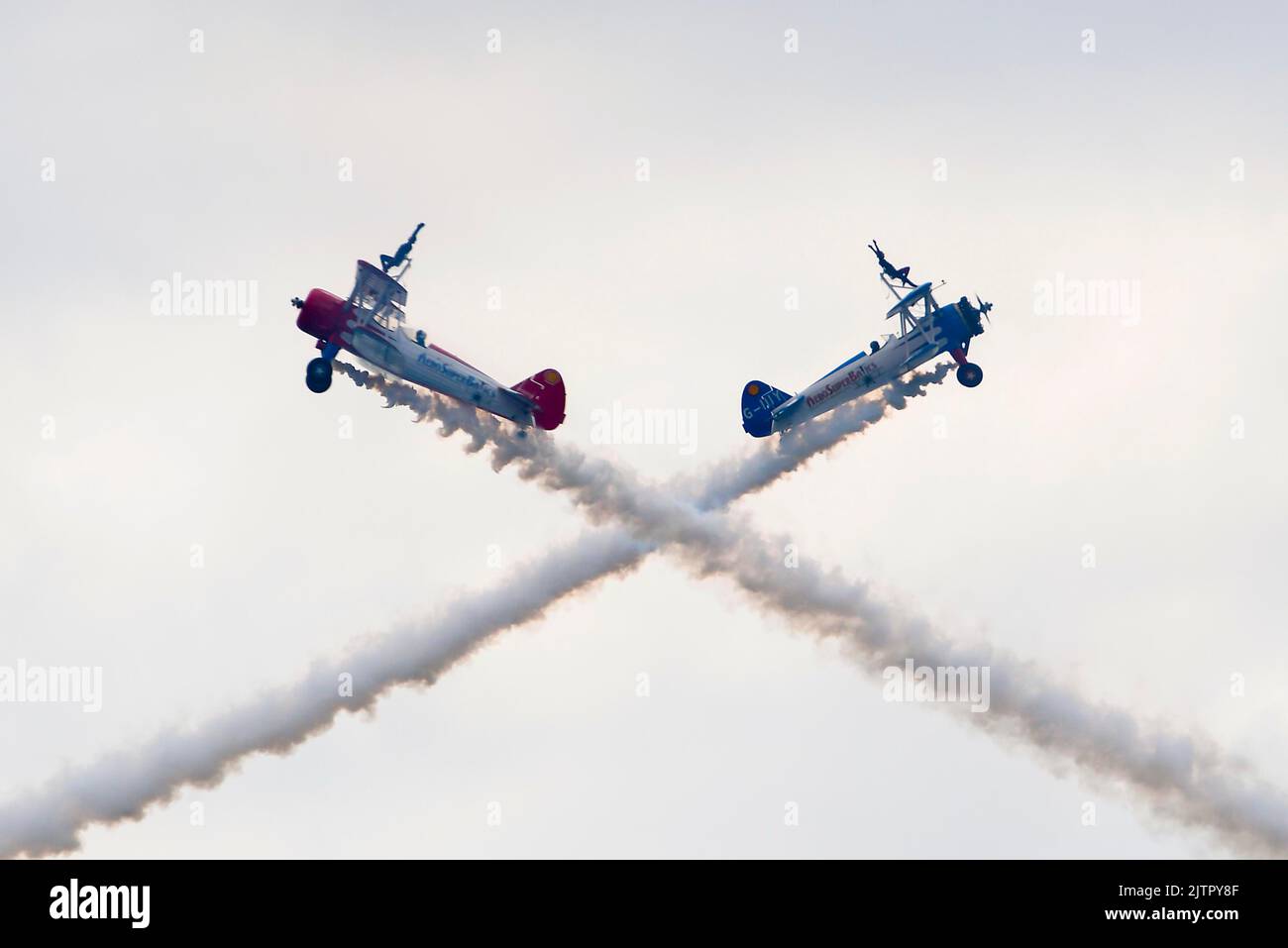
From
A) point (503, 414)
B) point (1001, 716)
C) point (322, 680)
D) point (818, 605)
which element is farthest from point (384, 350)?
point (1001, 716)

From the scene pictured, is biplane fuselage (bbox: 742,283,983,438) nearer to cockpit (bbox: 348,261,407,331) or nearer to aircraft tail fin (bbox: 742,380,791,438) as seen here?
aircraft tail fin (bbox: 742,380,791,438)

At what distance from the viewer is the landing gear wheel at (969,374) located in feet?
318

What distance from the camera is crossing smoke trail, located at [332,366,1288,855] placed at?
310ft

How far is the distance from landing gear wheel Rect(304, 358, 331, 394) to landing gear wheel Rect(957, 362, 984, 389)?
74.1ft

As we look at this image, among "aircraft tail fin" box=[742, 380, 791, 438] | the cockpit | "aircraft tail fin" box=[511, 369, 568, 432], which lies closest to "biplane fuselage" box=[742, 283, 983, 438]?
"aircraft tail fin" box=[742, 380, 791, 438]

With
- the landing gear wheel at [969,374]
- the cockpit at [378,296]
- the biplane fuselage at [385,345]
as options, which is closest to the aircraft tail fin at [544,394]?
the biplane fuselage at [385,345]

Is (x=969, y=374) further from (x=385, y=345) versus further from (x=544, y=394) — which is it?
(x=385, y=345)

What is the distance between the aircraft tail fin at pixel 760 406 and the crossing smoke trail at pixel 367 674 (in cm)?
137

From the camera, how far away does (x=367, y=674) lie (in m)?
97.2

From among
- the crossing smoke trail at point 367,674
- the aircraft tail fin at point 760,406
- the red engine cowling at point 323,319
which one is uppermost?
the red engine cowling at point 323,319

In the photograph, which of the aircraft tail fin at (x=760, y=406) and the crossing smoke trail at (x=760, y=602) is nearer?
the crossing smoke trail at (x=760, y=602)

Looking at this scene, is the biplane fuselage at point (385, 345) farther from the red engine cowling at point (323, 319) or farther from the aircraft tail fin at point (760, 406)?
the aircraft tail fin at point (760, 406)
